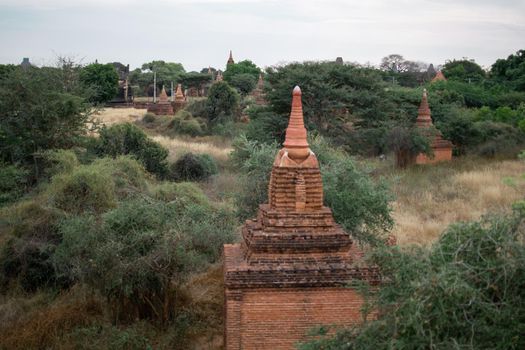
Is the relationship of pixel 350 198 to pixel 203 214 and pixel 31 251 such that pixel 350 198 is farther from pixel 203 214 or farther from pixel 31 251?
pixel 31 251

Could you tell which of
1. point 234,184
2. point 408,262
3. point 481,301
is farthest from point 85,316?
point 234,184

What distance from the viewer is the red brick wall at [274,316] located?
827 centimetres

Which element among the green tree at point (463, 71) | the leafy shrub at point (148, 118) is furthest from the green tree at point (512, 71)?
the leafy shrub at point (148, 118)

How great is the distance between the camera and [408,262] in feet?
19.4

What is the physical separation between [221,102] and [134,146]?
796 inches

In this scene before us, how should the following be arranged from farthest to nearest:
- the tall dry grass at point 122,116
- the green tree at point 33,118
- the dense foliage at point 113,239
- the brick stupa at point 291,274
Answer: the tall dry grass at point 122,116, the green tree at point 33,118, the dense foliage at point 113,239, the brick stupa at point 291,274

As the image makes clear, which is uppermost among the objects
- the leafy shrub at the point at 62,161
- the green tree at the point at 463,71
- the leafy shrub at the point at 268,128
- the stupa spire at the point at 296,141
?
the green tree at the point at 463,71

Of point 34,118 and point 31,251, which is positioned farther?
point 34,118

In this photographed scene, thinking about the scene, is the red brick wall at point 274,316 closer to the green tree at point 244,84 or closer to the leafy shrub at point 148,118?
the leafy shrub at point 148,118

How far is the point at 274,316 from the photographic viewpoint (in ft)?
27.3

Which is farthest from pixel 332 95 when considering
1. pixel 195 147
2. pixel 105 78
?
pixel 105 78

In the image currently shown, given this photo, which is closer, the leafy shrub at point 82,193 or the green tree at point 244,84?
the leafy shrub at point 82,193

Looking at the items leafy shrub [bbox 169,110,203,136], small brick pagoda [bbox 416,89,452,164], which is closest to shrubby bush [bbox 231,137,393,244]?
small brick pagoda [bbox 416,89,452,164]

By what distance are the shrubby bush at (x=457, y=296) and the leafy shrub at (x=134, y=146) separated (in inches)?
821
